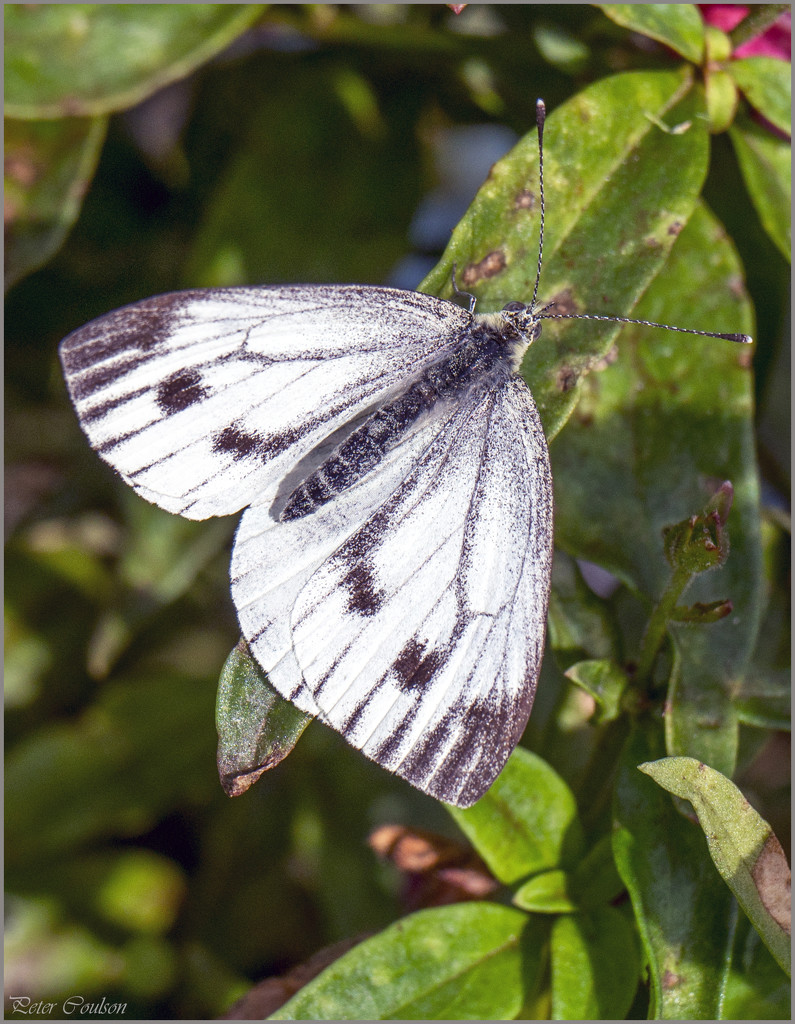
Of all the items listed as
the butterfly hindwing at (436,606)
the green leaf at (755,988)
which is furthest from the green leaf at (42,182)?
the green leaf at (755,988)

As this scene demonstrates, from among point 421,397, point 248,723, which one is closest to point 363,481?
point 421,397

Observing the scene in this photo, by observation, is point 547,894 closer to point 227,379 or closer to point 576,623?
point 576,623

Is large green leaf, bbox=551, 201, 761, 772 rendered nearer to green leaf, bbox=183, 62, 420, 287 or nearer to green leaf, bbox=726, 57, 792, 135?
green leaf, bbox=726, 57, 792, 135

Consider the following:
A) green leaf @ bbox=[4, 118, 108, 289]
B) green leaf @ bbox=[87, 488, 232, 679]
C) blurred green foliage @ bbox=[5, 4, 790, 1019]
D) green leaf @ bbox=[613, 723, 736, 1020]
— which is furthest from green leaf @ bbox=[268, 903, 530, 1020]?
green leaf @ bbox=[4, 118, 108, 289]

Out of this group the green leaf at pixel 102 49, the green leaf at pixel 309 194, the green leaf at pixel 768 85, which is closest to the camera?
the green leaf at pixel 768 85

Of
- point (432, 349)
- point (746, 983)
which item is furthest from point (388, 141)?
point (746, 983)

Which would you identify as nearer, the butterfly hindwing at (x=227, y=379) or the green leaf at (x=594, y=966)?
the green leaf at (x=594, y=966)

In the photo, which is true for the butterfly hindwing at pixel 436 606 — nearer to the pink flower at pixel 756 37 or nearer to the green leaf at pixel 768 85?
the green leaf at pixel 768 85
